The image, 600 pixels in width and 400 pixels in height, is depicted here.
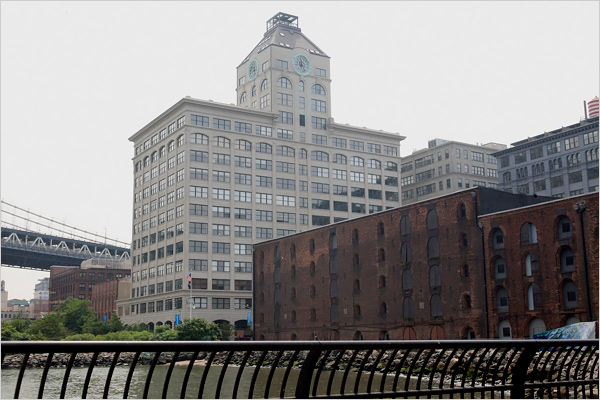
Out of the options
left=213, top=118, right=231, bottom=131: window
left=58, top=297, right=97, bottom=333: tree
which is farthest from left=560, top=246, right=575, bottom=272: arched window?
left=58, top=297, right=97, bottom=333: tree

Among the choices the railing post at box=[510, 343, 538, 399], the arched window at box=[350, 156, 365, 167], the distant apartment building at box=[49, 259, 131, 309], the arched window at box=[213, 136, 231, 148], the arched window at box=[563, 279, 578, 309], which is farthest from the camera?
the distant apartment building at box=[49, 259, 131, 309]

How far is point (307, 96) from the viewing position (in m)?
117

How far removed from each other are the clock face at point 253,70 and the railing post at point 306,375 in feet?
371

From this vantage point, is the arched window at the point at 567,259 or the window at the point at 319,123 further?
the window at the point at 319,123

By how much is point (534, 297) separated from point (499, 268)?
4046 mm

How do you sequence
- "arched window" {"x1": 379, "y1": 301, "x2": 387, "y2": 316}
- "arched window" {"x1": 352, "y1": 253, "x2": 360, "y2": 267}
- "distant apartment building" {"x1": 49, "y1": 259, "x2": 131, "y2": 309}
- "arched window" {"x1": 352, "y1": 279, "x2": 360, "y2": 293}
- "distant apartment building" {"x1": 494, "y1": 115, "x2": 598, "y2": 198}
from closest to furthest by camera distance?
"arched window" {"x1": 379, "y1": 301, "x2": 387, "y2": 316} → "arched window" {"x1": 352, "y1": 253, "x2": 360, "y2": 267} → "arched window" {"x1": 352, "y1": 279, "x2": 360, "y2": 293} → "distant apartment building" {"x1": 494, "y1": 115, "x2": 598, "y2": 198} → "distant apartment building" {"x1": 49, "y1": 259, "x2": 131, "y2": 309}

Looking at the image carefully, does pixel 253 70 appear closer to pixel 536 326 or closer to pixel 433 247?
pixel 433 247

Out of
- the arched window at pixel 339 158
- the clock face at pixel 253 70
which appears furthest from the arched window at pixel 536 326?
the clock face at pixel 253 70

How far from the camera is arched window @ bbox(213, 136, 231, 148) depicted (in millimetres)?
107250

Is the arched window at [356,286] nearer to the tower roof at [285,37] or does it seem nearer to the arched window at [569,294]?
the arched window at [569,294]

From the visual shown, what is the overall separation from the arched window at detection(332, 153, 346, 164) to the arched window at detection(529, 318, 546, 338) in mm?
67933

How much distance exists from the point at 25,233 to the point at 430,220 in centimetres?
13144

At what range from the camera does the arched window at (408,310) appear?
208ft

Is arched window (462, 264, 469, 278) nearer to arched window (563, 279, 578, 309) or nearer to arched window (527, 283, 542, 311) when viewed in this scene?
arched window (527, 283, 542, 311)
